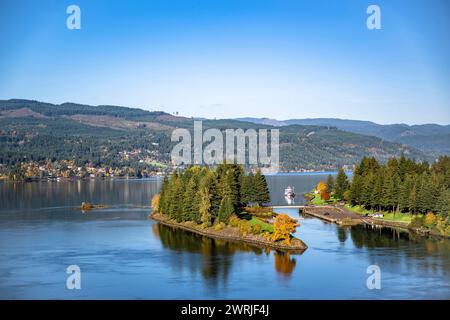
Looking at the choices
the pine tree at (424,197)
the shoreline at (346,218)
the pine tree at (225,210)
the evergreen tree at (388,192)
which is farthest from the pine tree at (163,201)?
the pine tree at (424,197)

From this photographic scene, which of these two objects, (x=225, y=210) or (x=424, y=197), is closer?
(x=225, y=210)

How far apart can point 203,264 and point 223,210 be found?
2000 centimetres

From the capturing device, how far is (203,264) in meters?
55.8

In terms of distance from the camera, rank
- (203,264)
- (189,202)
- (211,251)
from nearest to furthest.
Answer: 1. (203,264)
2. (211,251)
3. (189,202)

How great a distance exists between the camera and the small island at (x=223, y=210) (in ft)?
217

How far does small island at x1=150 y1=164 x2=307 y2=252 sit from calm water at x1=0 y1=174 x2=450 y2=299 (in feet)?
8.27


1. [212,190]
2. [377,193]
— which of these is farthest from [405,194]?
[212,190]

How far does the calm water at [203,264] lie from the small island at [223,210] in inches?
99.2

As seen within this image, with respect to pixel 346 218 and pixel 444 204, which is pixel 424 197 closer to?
pixel 444 204

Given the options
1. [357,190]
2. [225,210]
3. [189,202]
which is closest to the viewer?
[225,210]

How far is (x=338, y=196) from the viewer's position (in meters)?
109

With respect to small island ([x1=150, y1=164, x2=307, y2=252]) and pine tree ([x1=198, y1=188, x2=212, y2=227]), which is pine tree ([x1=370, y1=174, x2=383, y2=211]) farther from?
pine tree ([x1=198, y1=188, x2=212, y2=227])

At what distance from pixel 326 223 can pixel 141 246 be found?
29.5m

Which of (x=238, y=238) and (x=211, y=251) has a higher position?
(x=238, y=238)
